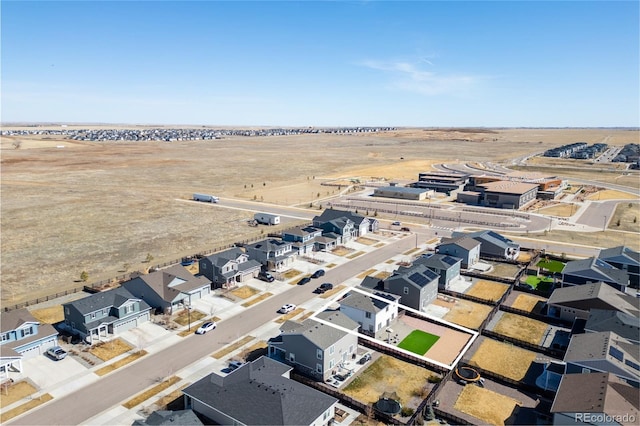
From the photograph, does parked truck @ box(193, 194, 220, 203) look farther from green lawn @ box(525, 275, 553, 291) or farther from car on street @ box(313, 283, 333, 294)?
green lawn @ box(525, 275, 553, 291)

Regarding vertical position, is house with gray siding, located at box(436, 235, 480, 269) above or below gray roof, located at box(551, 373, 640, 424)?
above

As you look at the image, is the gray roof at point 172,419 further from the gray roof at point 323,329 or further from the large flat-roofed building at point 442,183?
the large flat-roofed building at point 442,183

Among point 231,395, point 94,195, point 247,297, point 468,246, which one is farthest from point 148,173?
point 231,395

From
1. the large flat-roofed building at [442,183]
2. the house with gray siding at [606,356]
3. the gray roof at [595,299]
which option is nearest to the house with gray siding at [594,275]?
the gray roof at [595,299]

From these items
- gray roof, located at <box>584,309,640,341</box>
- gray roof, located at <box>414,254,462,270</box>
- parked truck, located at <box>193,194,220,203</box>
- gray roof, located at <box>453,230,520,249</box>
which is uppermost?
parked truck, located at <box>193,194,220,203</box>

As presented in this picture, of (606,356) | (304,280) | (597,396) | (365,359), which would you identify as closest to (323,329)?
(365,359)

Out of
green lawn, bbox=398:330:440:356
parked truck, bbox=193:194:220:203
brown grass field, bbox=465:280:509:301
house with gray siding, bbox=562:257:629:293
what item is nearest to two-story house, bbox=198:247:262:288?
green lawn, bbox=398:330:440:356
